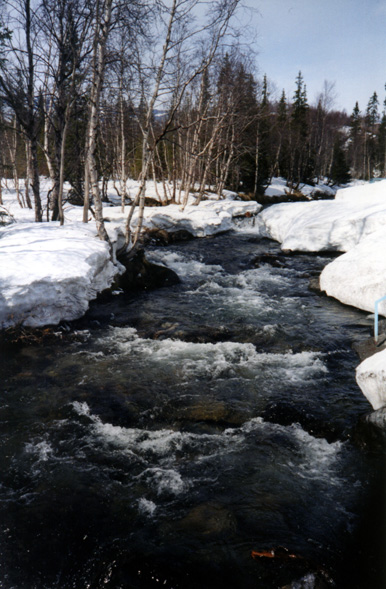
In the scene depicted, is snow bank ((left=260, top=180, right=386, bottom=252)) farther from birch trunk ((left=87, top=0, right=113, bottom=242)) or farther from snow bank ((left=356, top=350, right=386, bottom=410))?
snow bank ((left=356, top=350, right=386, bottom=410))

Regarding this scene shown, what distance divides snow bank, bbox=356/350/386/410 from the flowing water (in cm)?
59

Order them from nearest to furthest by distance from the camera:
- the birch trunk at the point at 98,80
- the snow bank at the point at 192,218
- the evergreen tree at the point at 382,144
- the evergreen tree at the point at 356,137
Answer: the birch trunk at the point at 98,80 < the snow bank at the point at 192,218 < the evergreen tree at the point at 382,144 < the evergreen tree at the point at 356,137

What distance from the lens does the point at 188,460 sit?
4340 millimetres

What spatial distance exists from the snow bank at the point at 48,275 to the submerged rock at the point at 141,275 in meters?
0.72

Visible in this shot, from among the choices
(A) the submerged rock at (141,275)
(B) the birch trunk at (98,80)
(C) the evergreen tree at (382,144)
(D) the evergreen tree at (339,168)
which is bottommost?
(A) the submerged rock at (141,275)

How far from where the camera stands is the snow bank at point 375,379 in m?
4.34

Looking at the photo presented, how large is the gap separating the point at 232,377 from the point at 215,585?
3381 millimetres

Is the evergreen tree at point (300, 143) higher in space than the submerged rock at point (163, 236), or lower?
higher

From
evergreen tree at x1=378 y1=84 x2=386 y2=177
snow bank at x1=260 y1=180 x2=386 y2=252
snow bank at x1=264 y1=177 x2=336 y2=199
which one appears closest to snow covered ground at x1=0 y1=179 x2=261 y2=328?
snow bank at x1=260 y1=180 x2=386 y2=252

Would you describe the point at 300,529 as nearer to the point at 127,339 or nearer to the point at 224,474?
the point at 224,474

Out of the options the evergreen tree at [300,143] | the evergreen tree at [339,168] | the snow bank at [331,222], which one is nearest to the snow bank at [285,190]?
the evergreen tree at [300,143]

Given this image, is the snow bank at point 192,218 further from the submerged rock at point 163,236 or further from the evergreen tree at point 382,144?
the evergreen tree at point 382,144

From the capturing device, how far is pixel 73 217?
72.3 feet

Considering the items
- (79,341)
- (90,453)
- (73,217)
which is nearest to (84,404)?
(90,453)
